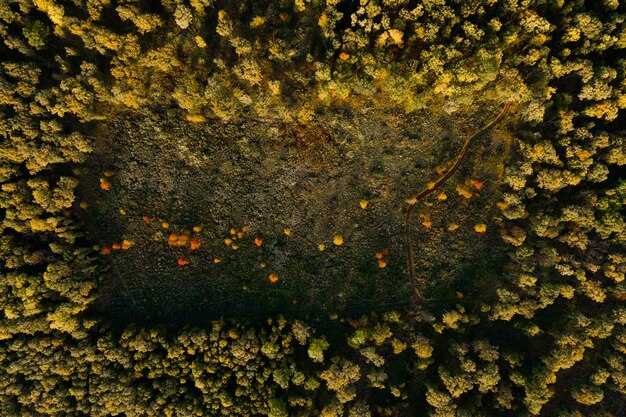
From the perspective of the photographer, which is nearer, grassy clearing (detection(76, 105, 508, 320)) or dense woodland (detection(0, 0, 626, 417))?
dense woodland (detection(0, 0, 626, 417))

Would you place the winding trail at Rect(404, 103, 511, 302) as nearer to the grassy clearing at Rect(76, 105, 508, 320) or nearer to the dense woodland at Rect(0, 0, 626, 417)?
the grassy clearing at Rect(76, 105, 508, 320)

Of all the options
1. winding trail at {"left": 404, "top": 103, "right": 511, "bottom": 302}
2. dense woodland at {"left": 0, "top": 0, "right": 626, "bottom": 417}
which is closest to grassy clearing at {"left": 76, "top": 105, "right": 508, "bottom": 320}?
winding trail at {"left": 404, "top": 103, "right": 511, "bottom": 302}

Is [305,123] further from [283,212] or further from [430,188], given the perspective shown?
[430,188]

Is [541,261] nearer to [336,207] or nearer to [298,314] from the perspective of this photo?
[336,207]

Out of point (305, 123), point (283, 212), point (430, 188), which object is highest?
point (430, 188)

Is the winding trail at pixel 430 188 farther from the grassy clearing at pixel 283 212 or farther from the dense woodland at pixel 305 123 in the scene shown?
the dense woodland at pixel 305 123

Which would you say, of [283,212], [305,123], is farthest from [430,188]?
[283,212]
